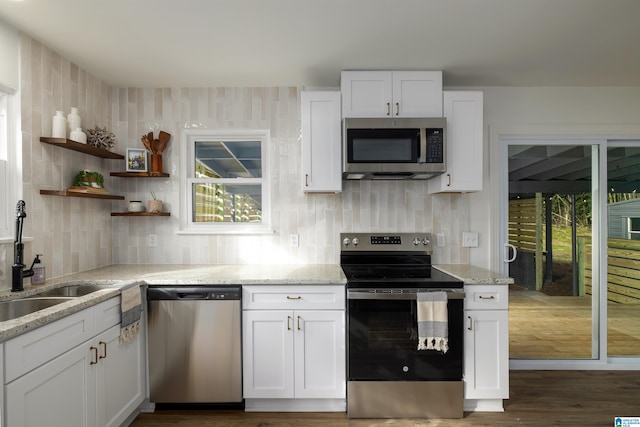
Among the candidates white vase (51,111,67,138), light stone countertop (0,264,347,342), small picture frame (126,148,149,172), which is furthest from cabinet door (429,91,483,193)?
white vase (51,111,67,138)

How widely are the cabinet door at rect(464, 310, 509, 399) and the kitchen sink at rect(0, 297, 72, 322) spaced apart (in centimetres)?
247

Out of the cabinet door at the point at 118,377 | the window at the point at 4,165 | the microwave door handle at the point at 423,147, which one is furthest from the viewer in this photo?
the microwave door handle at the point at 423,147

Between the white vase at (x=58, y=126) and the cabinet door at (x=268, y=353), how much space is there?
1.68 m

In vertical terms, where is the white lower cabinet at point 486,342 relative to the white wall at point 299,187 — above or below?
below

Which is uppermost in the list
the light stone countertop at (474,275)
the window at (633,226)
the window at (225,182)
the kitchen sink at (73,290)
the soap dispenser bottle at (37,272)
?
the window at (225,182)

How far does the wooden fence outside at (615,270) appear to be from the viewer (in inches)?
119

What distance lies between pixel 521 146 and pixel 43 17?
3497 millimetres

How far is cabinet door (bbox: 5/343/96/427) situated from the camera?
1.38 metres

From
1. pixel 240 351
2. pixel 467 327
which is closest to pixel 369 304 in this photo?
pixel 467 327

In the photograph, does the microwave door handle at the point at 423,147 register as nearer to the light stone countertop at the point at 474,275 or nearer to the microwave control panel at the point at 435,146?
the microwave control panel at the point at 435,146

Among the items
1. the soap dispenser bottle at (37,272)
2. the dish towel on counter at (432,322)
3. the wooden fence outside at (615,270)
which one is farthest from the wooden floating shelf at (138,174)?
the wooden fence outside at (615,270)

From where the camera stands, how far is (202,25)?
79.9 inches

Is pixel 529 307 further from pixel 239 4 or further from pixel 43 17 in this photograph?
pixel 43 17

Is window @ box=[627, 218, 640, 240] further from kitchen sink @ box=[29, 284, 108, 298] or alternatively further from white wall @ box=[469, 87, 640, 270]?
kitchen sink @ box=[29, 284, 108, 298]
